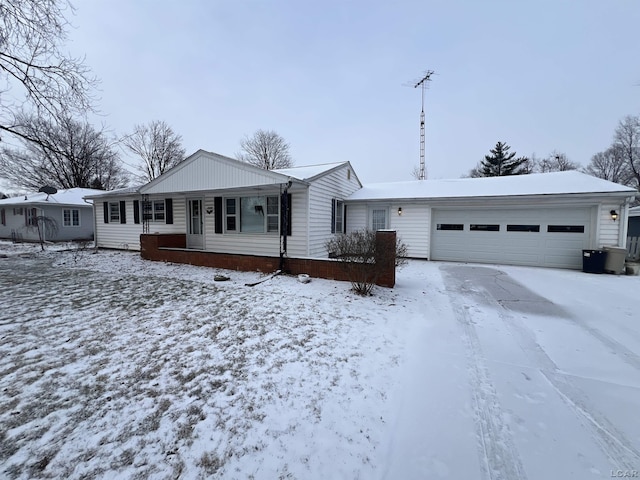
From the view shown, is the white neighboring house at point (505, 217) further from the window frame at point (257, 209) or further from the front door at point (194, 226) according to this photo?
the front door at point (194, 226)

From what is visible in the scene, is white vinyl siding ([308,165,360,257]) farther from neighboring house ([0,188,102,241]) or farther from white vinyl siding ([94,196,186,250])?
neighboring house ([0,188,102,241])

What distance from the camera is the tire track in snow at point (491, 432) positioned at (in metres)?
1.85

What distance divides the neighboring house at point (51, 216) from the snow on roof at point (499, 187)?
1897 centimetres

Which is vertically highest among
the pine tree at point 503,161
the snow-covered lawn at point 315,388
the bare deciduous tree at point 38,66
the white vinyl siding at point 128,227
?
the pine tree at point 503,161

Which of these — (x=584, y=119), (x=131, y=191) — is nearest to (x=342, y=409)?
(x=131, y=191)

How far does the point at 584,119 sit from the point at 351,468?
2944cm

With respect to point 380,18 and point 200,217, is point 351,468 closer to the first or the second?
point 200,217

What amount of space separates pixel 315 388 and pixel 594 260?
1068 cm

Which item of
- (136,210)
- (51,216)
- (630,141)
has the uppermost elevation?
(630,141)

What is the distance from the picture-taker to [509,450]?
6.57 feet

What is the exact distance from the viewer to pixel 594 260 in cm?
852

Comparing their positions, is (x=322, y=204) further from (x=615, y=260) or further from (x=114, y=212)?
(x=114, y=212)

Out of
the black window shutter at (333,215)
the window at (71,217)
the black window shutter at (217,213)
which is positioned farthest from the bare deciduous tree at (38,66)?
the window at (71,217)

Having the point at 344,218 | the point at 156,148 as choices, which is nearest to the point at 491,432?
the point at 344,218
